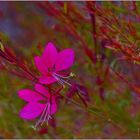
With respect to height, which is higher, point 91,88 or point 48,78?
point 48,78

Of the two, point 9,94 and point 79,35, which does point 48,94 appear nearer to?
point 79,35

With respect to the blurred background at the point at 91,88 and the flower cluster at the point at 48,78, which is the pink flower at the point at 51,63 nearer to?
the flower cluster at the point at 48,78

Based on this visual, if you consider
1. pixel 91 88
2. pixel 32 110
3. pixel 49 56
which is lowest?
pixel 91 88

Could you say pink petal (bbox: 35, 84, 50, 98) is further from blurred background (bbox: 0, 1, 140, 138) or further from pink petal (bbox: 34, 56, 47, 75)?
blurred background (bbox: 0, 1, 140, 138)

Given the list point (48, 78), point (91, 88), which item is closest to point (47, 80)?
point (48, 78)

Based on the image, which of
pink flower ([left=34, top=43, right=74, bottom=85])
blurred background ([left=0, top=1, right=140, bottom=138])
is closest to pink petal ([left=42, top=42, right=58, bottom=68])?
pink flower ([left=34, top=43, right=74, bottom=85])

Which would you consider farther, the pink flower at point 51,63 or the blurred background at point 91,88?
the blurred background at point 91,88

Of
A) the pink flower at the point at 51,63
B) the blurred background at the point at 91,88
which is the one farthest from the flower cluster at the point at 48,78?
the blurred background at the point at 91,88

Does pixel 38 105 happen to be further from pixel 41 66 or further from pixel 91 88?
pixel 91 88

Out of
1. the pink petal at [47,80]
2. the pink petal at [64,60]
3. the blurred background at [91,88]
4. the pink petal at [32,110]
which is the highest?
the pink petal at [64,60]
